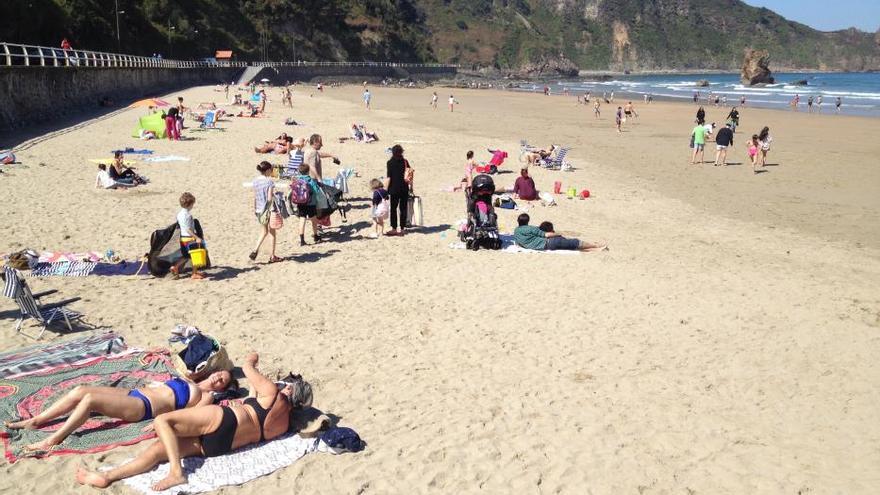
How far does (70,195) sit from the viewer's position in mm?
12570

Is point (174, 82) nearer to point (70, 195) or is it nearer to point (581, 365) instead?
point (70, 195)

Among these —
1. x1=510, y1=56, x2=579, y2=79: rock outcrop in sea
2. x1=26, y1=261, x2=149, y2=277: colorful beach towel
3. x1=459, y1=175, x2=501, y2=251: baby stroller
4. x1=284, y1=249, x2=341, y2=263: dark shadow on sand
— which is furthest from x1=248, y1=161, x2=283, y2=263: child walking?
x1=510, y1=56, x2=579, y2=79: rock outcrop in sea

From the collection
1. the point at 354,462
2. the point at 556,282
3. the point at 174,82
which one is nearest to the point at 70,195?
the point at 556,282

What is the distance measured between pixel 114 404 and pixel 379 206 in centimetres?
631

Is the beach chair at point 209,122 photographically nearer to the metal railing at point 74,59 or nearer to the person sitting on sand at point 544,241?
the metal railing at point 74,59

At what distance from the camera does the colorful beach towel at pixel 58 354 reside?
5543mm

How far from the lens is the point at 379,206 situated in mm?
A: 10594

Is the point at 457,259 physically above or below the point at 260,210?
below

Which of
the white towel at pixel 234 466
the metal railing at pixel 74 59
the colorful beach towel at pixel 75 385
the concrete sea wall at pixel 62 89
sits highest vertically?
the metal railing at pixel 74 59

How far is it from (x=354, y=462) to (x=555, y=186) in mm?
10899

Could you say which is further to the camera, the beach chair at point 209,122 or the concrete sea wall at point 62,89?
the beach chair at point 209,122

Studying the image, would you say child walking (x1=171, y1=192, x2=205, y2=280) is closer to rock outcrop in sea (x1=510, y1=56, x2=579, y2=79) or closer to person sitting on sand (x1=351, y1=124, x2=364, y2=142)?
person sitting on sand (x1=351, y1=124, x2=364, y2=142)

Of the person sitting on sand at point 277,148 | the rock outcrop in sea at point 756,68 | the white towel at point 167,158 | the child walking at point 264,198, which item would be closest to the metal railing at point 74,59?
the white towel at point 167,158

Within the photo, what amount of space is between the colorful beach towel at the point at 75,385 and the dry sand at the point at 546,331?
0.17m
